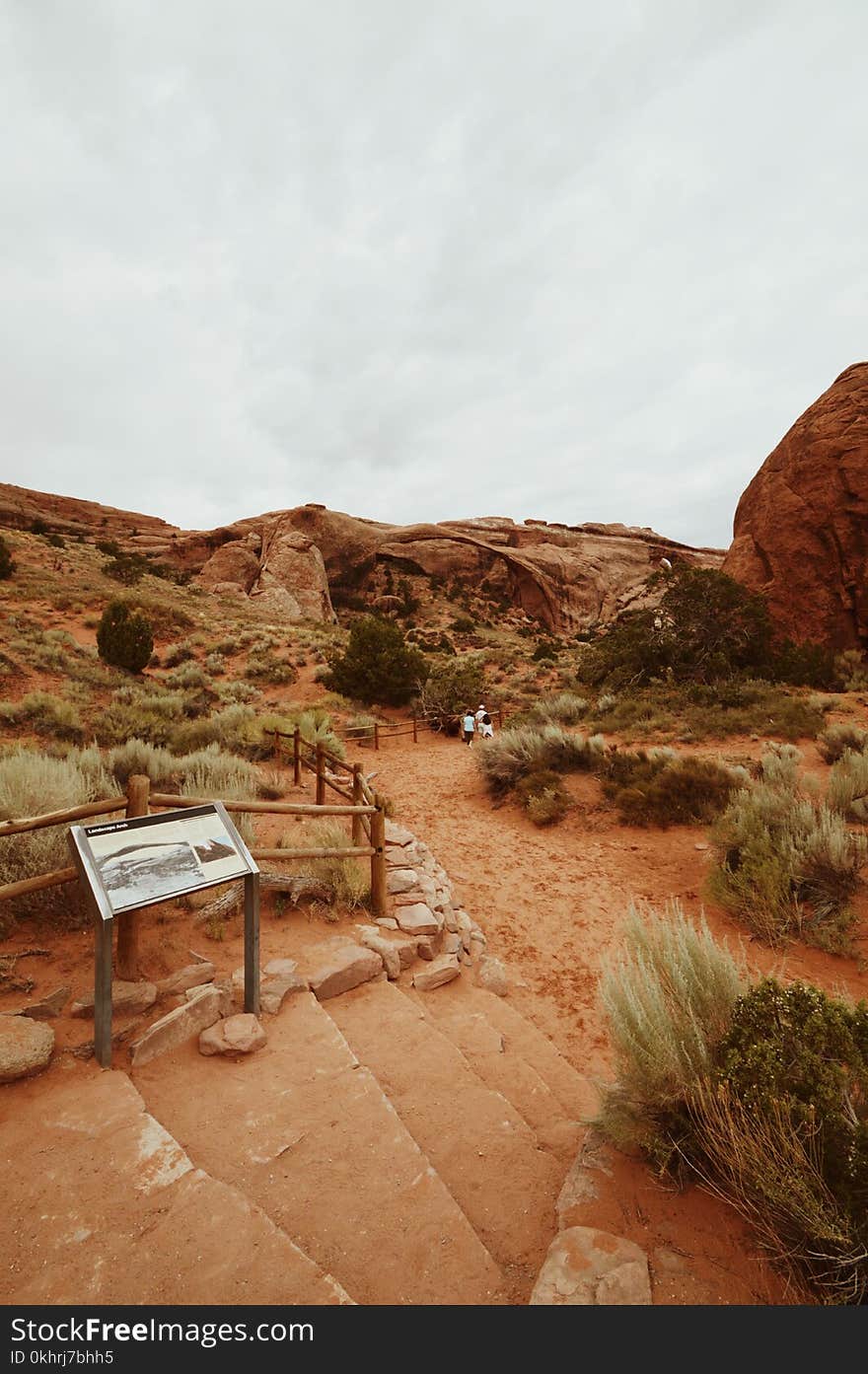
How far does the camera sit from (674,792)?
26.1ft

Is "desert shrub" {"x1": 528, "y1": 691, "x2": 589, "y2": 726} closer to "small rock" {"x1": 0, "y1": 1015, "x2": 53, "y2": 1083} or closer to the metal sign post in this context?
the metal sign post

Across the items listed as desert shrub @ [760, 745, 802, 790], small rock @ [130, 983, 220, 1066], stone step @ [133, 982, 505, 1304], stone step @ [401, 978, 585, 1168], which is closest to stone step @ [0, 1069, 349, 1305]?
stone step @ [133, 982, 505, 1304]

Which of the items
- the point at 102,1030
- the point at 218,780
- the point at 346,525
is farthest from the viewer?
the point at 346,525

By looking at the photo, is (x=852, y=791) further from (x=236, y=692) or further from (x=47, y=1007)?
(x=236, y=692)

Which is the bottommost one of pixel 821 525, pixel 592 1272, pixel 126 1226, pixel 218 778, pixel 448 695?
pixel 126 1226

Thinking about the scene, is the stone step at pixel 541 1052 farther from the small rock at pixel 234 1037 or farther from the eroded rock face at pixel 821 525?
the eroded rock face at pixel 821 525

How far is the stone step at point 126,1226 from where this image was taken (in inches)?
68.3

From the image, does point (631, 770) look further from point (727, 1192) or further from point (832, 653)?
point (832, 653)

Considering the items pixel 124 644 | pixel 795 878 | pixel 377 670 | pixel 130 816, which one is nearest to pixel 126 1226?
pixel 130 816

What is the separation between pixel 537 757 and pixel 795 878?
4.83 meters

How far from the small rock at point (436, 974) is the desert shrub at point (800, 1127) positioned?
237 cm

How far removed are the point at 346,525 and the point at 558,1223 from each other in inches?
1690
